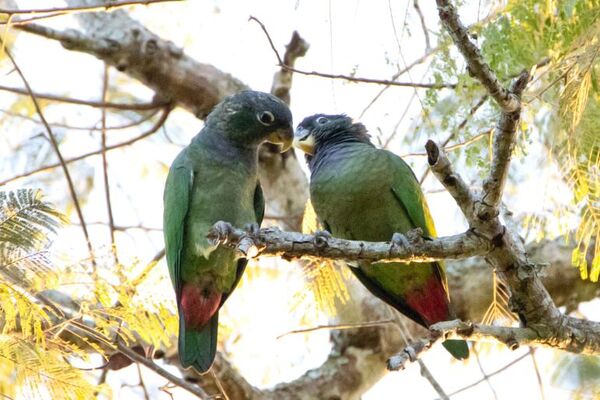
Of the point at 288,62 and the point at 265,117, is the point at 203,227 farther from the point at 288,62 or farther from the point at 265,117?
the point at 288,62

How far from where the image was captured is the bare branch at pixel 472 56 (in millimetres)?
2443

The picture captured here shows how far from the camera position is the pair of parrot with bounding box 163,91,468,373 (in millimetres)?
3719

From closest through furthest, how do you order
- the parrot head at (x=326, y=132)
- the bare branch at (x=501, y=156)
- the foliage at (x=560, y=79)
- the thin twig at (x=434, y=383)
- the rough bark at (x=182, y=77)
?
the bare branch at (x=501, y=156) → the foliage at (x=560, y=79) → the thin twig at (x=434, y=383) → the parrot head at (x=326, y=132) → the rough bark at (x=182, y=77)

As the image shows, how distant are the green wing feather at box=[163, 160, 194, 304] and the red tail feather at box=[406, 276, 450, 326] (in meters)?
1.14

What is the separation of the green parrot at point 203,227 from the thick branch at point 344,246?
2.57 ft

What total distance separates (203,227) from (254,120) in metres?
0.65

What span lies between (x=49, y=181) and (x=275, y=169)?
6.27 ft

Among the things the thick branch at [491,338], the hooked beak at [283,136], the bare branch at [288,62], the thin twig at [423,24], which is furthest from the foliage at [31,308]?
the bare branch at [288,62]

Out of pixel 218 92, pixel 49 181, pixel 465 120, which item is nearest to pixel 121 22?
pixel 218 92

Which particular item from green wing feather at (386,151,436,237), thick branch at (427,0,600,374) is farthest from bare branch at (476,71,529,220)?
green wing feather at (386,151,436,237)

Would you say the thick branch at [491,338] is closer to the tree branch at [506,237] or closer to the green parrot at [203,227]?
the tree branch at [506,237]

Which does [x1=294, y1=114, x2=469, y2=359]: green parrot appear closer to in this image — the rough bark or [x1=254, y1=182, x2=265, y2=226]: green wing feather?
[x1=254, y1=182, x2=265, y2=226]: green wing feather

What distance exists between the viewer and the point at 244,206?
3.78 m

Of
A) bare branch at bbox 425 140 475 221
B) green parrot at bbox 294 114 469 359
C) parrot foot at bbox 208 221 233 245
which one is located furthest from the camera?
green parrot at bbox 294 114 469 359
